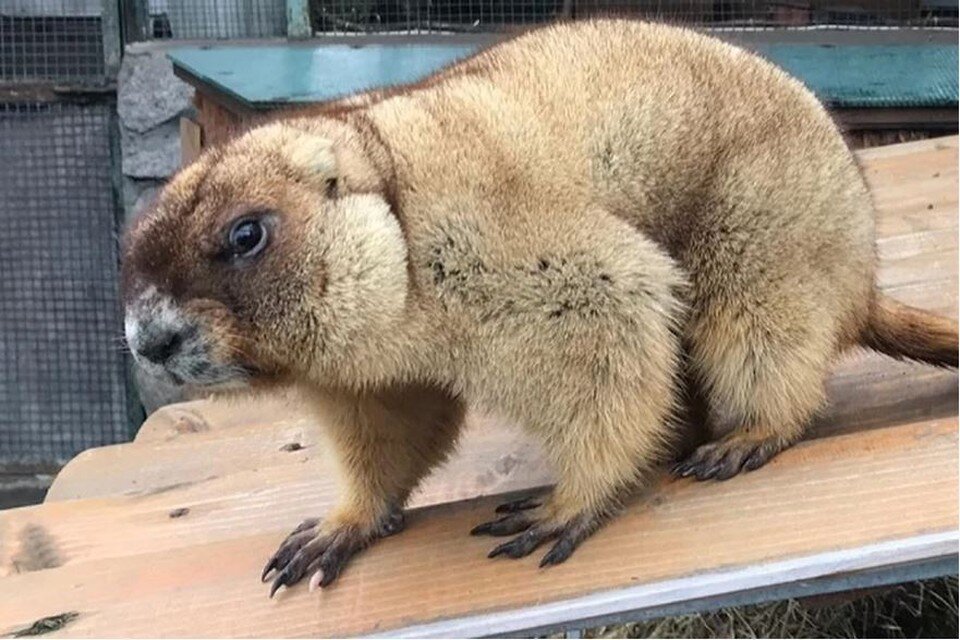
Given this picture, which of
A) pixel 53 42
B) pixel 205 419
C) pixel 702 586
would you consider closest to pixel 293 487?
pixel 205 419

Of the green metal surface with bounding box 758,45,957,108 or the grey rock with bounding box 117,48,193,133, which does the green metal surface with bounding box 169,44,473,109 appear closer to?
Answer: the grey rock with bounding box 117,48,193,133

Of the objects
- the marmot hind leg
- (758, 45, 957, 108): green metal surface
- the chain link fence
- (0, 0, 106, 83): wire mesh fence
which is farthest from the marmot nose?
(0, 0, 106, 83): wire mesh fence

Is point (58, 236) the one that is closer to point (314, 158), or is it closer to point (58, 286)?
point (58, 286)

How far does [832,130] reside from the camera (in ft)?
8.46

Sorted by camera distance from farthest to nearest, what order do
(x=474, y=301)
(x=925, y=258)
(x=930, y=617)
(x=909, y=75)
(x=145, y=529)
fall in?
(x=909, y=75)
(x=930, y=617)
(x=925, y=258)
(x=145, y=529)
(x=474, y=301)

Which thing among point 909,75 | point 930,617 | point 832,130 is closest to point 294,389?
point 832,130

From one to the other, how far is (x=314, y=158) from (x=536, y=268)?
429 millimetres

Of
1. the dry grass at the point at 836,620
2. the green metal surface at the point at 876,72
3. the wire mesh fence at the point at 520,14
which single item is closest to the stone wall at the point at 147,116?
the wire mesh fence at the point at 520,14

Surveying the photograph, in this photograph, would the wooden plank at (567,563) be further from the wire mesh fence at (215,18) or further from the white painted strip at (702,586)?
the wire mesh fence at (215,18)

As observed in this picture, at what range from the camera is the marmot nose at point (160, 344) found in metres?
1.96

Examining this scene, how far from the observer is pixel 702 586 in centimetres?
200

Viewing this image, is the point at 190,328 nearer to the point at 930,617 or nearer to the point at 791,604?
the point at 791,604

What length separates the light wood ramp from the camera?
6.73 feet

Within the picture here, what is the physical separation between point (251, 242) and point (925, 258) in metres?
2.32
